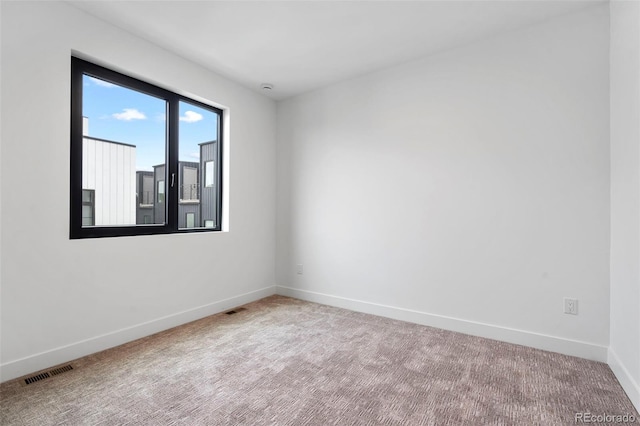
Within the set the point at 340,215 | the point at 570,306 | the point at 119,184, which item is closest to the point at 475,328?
the point at 570,306

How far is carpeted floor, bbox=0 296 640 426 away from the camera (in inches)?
64.7

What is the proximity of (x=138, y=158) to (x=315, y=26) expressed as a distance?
1.93 metres

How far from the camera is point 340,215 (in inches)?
141

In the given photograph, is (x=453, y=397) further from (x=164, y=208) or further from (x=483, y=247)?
(x=164, y=208)

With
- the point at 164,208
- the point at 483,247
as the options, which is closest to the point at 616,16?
the point at 483,247

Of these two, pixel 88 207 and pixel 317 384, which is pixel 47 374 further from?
pixel 317 384

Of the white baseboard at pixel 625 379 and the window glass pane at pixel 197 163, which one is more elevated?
the window glass pane at pixel 197 163

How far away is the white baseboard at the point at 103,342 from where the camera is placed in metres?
2.00

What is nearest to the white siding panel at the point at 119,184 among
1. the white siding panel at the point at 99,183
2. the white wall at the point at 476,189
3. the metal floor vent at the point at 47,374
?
the white siding panel at the point at 99,183

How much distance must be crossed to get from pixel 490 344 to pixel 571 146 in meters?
1.67

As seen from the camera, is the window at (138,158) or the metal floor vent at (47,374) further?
the window at (138,158)

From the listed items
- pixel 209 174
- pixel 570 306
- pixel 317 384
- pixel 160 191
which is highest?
pixel 209 174

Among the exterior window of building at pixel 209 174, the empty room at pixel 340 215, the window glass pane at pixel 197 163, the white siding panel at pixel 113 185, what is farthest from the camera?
the exterior window of building at pixel 209 174

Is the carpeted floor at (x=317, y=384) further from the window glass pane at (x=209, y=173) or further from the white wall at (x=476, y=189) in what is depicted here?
the window glass pane at (x=209, y=173)
